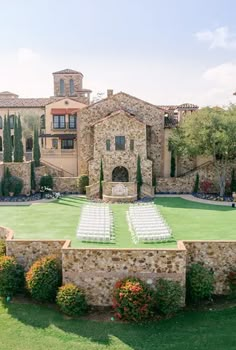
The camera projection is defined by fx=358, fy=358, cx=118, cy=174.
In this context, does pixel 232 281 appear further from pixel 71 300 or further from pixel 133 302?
pixel 71 300

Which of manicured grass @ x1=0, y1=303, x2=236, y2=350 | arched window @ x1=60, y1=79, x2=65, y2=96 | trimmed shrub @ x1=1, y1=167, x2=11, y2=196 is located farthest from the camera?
arched window @ x1=60, y1=79, x2=65, y2=96

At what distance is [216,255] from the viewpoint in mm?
19797

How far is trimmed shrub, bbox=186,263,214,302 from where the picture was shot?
18562 millimetres

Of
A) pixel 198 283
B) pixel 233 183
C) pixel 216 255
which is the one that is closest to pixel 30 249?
pixel 198 283

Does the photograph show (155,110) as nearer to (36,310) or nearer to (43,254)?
(43,254)

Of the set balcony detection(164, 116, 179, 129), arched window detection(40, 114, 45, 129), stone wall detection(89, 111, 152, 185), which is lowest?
stone wall detection(89, 111, 152, 185)

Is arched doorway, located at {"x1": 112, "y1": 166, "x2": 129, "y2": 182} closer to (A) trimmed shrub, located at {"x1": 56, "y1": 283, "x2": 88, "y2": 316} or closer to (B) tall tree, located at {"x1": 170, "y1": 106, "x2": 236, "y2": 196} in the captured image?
(B) tall tree, located at {"x1": 170, "y1": 106, "x2": 236, "y2": 196}

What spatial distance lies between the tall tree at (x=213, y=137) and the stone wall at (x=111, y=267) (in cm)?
1980

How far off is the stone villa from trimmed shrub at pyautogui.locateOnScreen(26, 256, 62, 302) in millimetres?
18523

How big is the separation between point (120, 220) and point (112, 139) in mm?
15926

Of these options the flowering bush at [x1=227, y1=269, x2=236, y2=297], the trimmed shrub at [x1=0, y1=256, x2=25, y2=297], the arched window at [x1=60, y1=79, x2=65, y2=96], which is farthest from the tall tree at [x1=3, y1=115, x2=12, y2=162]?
the flowering bush at [x1=227, y1=269, x2=236, y2=297]

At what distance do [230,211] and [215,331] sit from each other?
14847 millimetres

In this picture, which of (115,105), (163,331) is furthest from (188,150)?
(163,331)

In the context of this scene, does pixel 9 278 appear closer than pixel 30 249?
Yes
